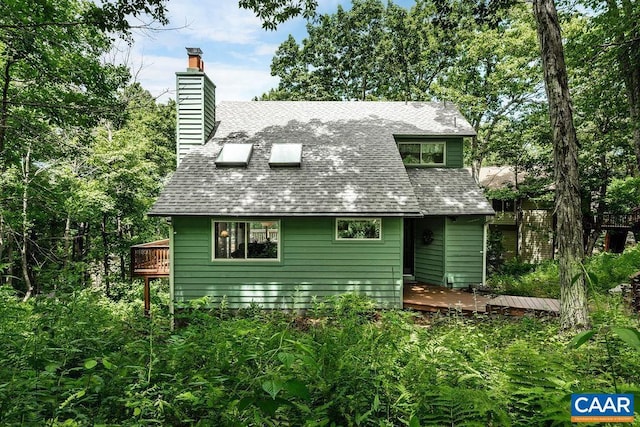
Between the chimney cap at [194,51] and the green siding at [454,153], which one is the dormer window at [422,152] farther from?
the chimney cap at [194,51]

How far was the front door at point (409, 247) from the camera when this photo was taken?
1052 cm

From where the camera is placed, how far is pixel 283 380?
1510mm

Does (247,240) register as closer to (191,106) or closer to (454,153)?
(191,106)

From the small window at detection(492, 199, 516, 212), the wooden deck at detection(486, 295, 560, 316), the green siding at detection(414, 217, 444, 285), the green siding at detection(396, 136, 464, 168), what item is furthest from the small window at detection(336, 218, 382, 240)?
the small window at detection(492, 199, 516, 212)

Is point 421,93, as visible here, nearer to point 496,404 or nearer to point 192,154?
point 192,154

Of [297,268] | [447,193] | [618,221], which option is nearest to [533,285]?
[447,193]

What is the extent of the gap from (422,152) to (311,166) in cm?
421

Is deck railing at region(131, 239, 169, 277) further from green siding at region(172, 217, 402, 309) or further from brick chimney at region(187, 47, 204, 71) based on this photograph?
brick chimney at region(187, 47, 204, 71)

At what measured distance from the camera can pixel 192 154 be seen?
31.7 feet

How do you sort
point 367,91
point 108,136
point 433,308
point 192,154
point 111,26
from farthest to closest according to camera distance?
point 367,91, point 108,136, point 192,154, point 433,308, point 111,26

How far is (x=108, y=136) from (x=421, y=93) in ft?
55.0

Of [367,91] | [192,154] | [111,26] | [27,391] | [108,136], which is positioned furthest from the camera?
[367,91]

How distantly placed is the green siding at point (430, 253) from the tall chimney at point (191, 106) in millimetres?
7372

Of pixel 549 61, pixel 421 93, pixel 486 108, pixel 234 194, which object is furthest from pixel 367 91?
pixel 549 61
